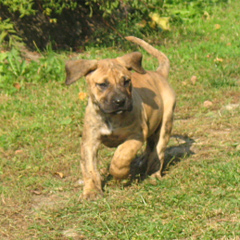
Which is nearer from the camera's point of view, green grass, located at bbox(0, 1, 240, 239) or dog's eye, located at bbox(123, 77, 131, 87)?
green grass, located at bbox(0, 1, 240, 239)

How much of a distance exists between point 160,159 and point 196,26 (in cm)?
641

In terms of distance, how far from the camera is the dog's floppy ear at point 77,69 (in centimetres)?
486

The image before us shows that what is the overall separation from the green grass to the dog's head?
773 millimetres

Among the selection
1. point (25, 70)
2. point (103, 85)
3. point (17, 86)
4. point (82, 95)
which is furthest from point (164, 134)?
point (25, 70)

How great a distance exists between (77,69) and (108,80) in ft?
1.07

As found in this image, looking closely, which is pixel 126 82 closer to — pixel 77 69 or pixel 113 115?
pixel 113 115

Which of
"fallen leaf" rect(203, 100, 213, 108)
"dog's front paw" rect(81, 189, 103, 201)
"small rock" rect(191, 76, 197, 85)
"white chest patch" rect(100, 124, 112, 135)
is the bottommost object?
"small rock" rect(191, 76, 197, 85)

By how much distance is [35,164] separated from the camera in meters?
5.94

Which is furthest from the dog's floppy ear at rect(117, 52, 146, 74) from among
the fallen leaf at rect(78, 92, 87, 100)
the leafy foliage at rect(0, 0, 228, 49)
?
the leafy foliage at rect(0, 0, 228, 49)

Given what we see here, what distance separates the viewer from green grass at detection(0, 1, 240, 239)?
4.07m

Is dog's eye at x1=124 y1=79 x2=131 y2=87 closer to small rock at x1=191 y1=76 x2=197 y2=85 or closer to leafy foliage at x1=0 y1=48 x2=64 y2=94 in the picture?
small rock at x1=191 y1=76 x2=197 y2=85

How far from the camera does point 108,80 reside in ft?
15.6

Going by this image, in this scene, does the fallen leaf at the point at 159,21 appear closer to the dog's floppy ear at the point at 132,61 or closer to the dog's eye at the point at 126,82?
the dog's floppy ear at the point at 132,61

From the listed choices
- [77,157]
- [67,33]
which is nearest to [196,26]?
[67,33]
